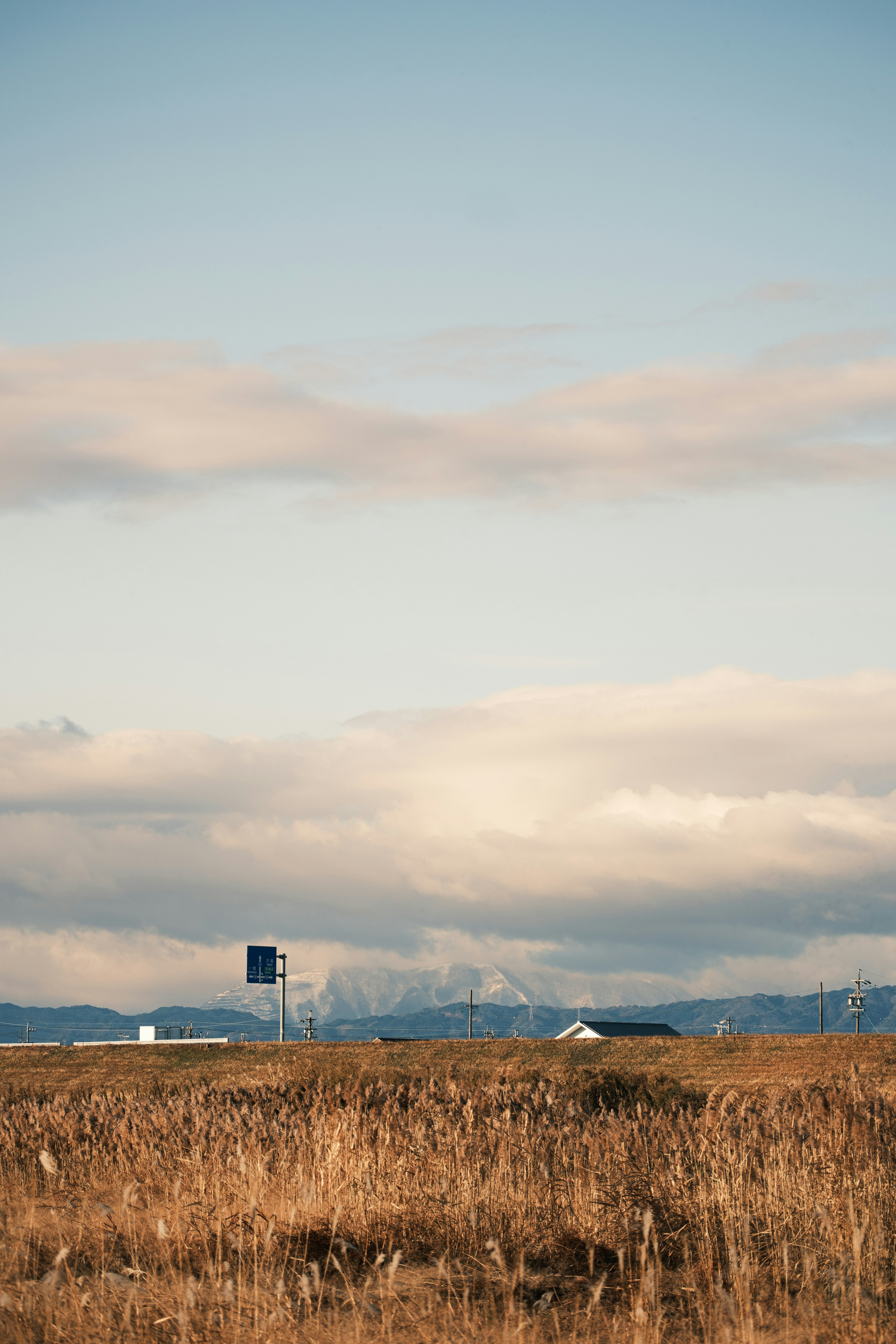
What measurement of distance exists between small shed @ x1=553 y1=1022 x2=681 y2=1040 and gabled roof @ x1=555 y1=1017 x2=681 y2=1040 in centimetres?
2

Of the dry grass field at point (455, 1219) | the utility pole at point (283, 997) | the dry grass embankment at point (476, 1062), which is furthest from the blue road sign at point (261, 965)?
the dry grass field at point (455, 1219)

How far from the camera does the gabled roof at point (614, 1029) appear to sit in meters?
103

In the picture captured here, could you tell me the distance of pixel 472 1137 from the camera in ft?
44.7

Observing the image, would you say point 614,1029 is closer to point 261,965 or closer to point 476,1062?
point 261,965

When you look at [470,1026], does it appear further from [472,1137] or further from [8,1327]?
[8,1327]

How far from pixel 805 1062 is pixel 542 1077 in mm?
14436

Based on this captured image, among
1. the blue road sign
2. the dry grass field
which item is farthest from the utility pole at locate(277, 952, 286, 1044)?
the dry grass field

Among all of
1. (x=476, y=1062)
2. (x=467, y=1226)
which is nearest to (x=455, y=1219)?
(x=467, y=1226)

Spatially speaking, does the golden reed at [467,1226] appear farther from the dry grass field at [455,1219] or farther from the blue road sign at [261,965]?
the blue road sign at [261,965]

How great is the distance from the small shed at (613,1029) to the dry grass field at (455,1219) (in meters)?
81.3

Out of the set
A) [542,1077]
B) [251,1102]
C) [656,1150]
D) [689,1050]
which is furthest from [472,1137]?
[689,1050]

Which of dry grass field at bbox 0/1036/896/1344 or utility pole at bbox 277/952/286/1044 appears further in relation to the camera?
utility pole at bbox 277/952/286/1044

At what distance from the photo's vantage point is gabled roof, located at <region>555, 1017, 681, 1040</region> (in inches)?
4072

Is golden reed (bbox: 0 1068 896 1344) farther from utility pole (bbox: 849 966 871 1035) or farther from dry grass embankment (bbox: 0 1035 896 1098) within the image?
utility pole (bbox: 849 966 871 1035)
